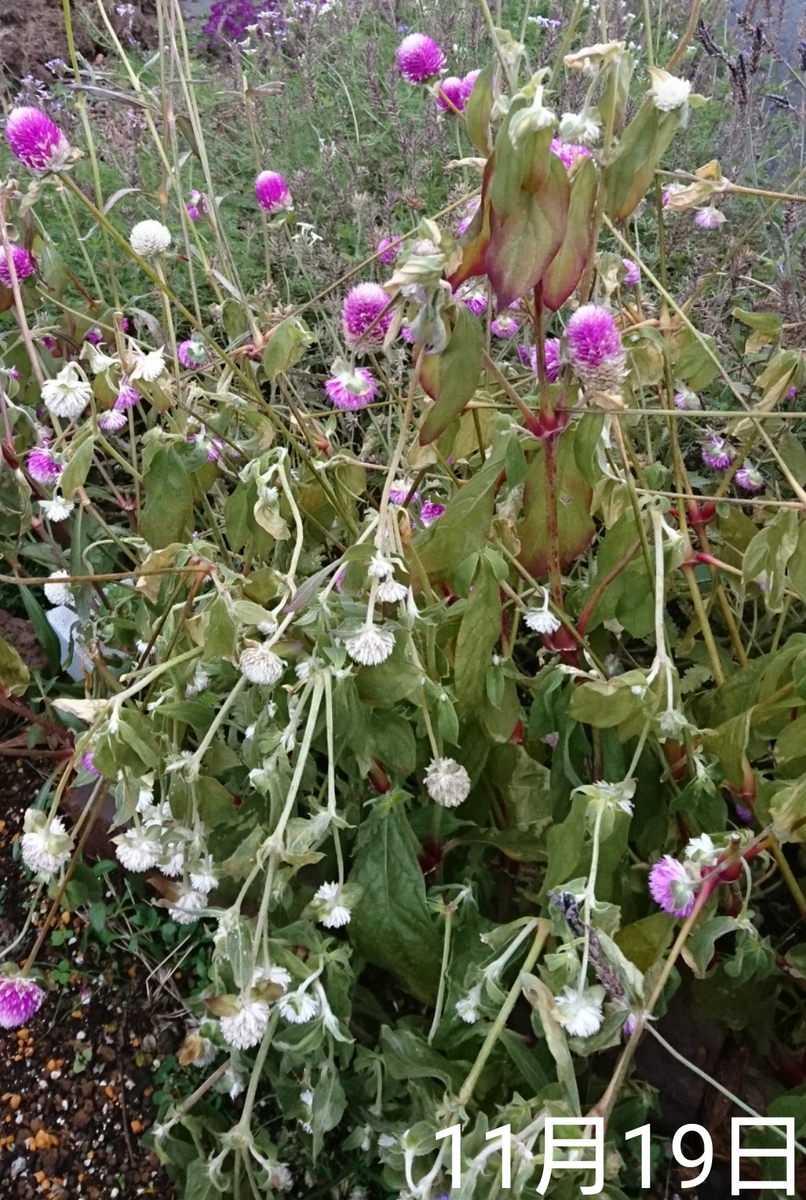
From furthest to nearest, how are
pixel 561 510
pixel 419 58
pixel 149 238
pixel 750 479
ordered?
pixel 419 58
pixel 750 479
pixel 149 238
pixel 561 510

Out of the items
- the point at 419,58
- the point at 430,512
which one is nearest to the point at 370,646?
the point at 430,512

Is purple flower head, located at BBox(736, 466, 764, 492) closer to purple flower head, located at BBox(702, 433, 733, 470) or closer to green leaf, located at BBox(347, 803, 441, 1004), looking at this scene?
purple flower head, located at BBox(702, 433, 733, 470)

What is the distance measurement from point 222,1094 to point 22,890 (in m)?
0.36

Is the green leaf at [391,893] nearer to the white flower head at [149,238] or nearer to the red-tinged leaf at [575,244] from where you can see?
the red-tinged leaf at [575,244]

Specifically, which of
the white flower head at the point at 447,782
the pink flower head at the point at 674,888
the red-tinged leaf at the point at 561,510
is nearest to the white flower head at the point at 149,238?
the red-tinged leaf at the point at 561,510

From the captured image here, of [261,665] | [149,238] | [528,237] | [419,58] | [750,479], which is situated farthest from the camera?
[419,58]

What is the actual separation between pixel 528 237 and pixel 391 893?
1.41ft

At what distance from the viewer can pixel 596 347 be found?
0.54 m

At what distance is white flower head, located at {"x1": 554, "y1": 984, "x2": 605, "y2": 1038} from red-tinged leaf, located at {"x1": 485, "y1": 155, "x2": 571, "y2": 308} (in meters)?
0.36

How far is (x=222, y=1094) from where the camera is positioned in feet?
2.91

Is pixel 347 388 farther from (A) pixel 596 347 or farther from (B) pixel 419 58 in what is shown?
(B) pixel 419 58

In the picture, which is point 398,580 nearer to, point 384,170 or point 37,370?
point 37,370

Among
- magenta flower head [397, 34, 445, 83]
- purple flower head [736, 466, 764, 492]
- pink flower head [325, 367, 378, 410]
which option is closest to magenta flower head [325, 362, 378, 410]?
pink flower head [325, 367, 378, 410]

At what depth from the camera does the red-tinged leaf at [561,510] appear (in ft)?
2.11
